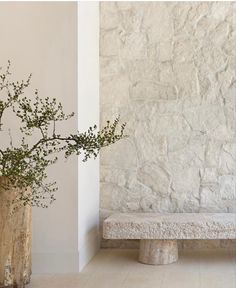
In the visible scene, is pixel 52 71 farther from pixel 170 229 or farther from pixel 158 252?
pixel 158 252

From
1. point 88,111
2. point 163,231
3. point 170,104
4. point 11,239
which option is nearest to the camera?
point 11,239

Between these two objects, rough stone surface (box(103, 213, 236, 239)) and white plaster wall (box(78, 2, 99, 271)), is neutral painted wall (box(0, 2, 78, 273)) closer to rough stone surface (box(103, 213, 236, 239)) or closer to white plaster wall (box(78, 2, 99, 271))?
white plaster wall (box(78, 2, 99, 271))

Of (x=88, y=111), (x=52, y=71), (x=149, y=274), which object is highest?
(x=52, y=71)

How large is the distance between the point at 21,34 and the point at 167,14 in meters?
1.45

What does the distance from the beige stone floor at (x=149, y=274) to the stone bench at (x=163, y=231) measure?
0.11 metres

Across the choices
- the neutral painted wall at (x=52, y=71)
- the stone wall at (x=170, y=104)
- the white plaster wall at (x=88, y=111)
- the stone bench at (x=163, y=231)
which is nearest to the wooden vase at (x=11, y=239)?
the neutral painted wall at (x=52, y=71)

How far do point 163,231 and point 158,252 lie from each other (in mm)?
194

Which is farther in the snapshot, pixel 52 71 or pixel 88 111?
pixel 88 111

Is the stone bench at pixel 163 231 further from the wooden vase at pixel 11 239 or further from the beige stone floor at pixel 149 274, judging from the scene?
the wooden vase at pixel 11 239

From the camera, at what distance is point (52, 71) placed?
349 centimetres

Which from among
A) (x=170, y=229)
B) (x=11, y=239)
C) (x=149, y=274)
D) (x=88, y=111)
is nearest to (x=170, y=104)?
(x=88, y=111)

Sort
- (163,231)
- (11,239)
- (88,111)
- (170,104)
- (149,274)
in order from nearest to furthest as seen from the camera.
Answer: (11,239), (149,274), (163,231), (88,111), (170,104)

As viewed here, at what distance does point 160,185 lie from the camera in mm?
4254

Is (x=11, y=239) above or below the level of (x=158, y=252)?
above
